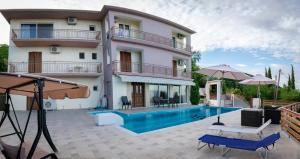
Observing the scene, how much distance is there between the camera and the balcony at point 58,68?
19.1 meters

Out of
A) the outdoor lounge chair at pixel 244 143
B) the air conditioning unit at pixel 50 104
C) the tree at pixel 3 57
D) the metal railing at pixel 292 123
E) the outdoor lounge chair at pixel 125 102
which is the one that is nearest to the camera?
the outdoor lounge chair at pixel 244 143

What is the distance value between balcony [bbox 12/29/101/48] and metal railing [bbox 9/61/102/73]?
1.75 meters

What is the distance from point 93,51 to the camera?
68.9ft

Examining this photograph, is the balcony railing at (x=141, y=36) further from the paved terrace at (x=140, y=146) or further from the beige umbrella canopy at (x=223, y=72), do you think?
the paved terrace at (x=140, y=146)

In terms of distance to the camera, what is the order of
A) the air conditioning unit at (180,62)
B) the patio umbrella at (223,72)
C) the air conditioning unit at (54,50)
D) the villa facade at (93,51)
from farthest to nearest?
the air conditioning unit at (180,62) → the air conditioning unit at (54,50) → the villa facade at (93,51) → the patio umbrella at (223,72)

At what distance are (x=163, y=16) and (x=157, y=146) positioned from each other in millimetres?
19847

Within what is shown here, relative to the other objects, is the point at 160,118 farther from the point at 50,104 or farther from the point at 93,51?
the point at 93,51

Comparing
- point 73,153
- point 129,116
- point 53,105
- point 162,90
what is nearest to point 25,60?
point 53,105

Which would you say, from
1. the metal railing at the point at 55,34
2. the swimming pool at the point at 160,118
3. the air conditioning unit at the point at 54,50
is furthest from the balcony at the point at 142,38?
the swimming pool at the point at 160,118

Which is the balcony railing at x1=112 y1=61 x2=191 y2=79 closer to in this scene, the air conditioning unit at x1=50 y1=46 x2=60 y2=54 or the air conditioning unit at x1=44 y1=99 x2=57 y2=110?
the air conditioning unit at x1=50 y1=46 x2=60 y2=54

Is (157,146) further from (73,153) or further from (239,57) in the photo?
(239,57)

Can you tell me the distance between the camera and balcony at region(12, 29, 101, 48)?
18.9 metres

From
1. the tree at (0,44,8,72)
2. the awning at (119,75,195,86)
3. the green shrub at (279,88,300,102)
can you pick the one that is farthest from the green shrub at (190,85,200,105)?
the tree at (0,44,8,72)

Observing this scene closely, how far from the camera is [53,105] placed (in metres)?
18.8
